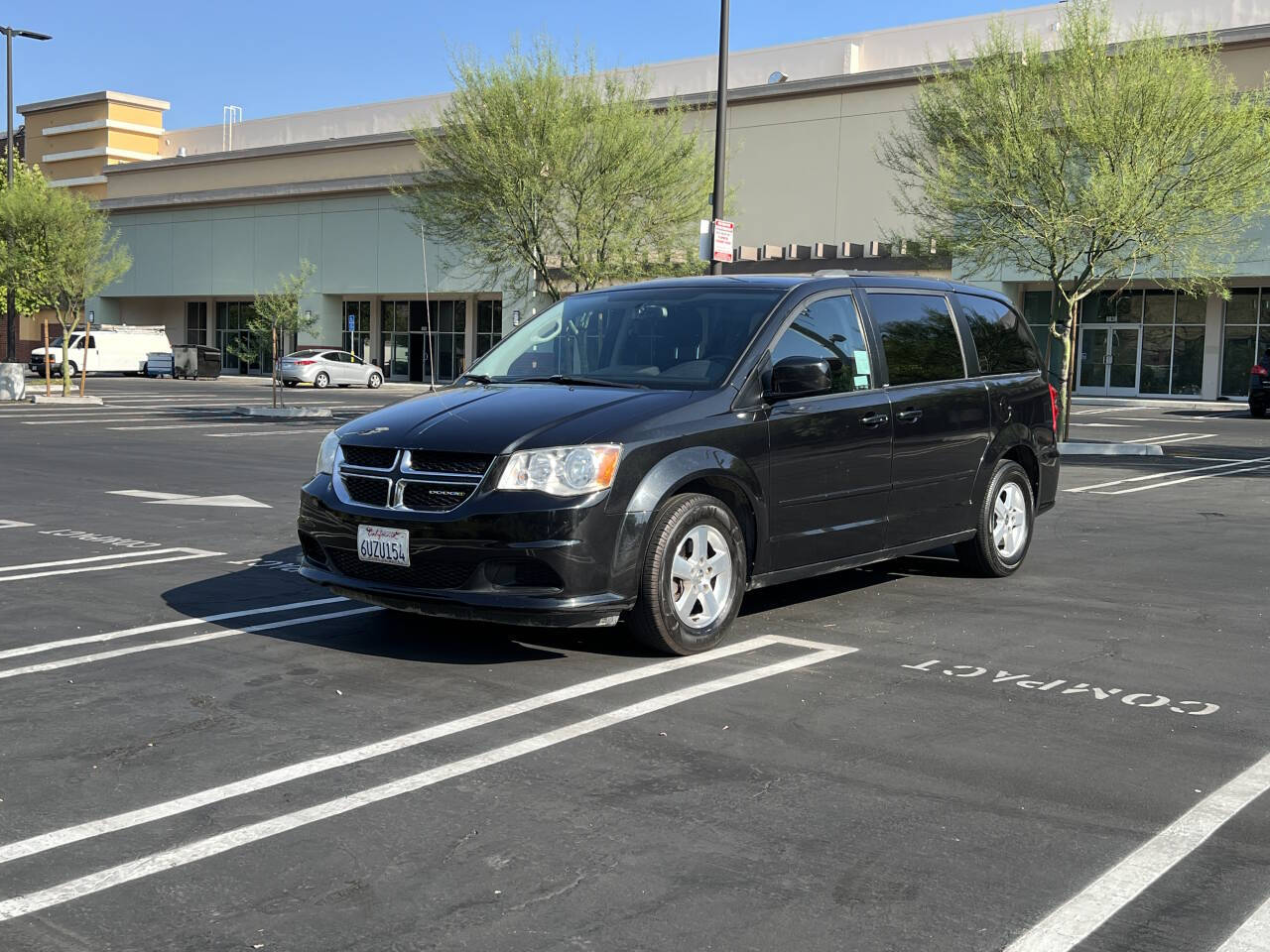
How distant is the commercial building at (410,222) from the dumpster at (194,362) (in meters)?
6.04

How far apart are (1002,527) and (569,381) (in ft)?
11.0

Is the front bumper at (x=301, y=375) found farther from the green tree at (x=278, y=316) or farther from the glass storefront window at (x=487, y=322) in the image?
the glass storefront window at (x=487, y=322)

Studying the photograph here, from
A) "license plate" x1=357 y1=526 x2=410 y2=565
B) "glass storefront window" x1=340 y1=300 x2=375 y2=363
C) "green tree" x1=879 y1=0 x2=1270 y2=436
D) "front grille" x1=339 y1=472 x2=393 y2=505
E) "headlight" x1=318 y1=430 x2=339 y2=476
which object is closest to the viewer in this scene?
"license plate" x1=357 y1=526 x2=410 y2=565

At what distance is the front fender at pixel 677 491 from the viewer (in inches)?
245

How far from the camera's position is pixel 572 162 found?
29.6 m

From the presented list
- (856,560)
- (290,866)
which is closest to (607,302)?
(856,560)

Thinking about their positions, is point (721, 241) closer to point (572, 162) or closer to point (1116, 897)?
point (572, 162)

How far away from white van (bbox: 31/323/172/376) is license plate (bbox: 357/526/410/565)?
5072 cm

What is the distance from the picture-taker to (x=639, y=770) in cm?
482

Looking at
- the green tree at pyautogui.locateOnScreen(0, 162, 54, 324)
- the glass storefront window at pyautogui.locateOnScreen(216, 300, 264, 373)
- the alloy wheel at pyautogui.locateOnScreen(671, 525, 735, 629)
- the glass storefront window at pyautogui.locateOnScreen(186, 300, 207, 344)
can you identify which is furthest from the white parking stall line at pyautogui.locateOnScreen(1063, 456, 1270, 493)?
the glass storefront window at pyautogui.locateOnScreen(186, 300, 207, 344)

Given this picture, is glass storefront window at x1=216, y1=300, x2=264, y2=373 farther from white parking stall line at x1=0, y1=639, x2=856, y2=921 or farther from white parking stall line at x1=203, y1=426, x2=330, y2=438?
white parking stall line at x1=0, y1=639, x2=856, y2=921

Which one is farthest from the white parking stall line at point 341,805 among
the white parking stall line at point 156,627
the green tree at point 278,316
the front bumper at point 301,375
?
the front bumper at point 301,375

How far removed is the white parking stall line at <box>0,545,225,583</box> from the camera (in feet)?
28.8

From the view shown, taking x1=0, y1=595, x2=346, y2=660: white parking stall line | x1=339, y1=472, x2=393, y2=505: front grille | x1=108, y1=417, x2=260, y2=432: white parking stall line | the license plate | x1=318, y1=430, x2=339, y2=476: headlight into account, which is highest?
x1=318, y1=430, x2=339, y2=476: headlight
